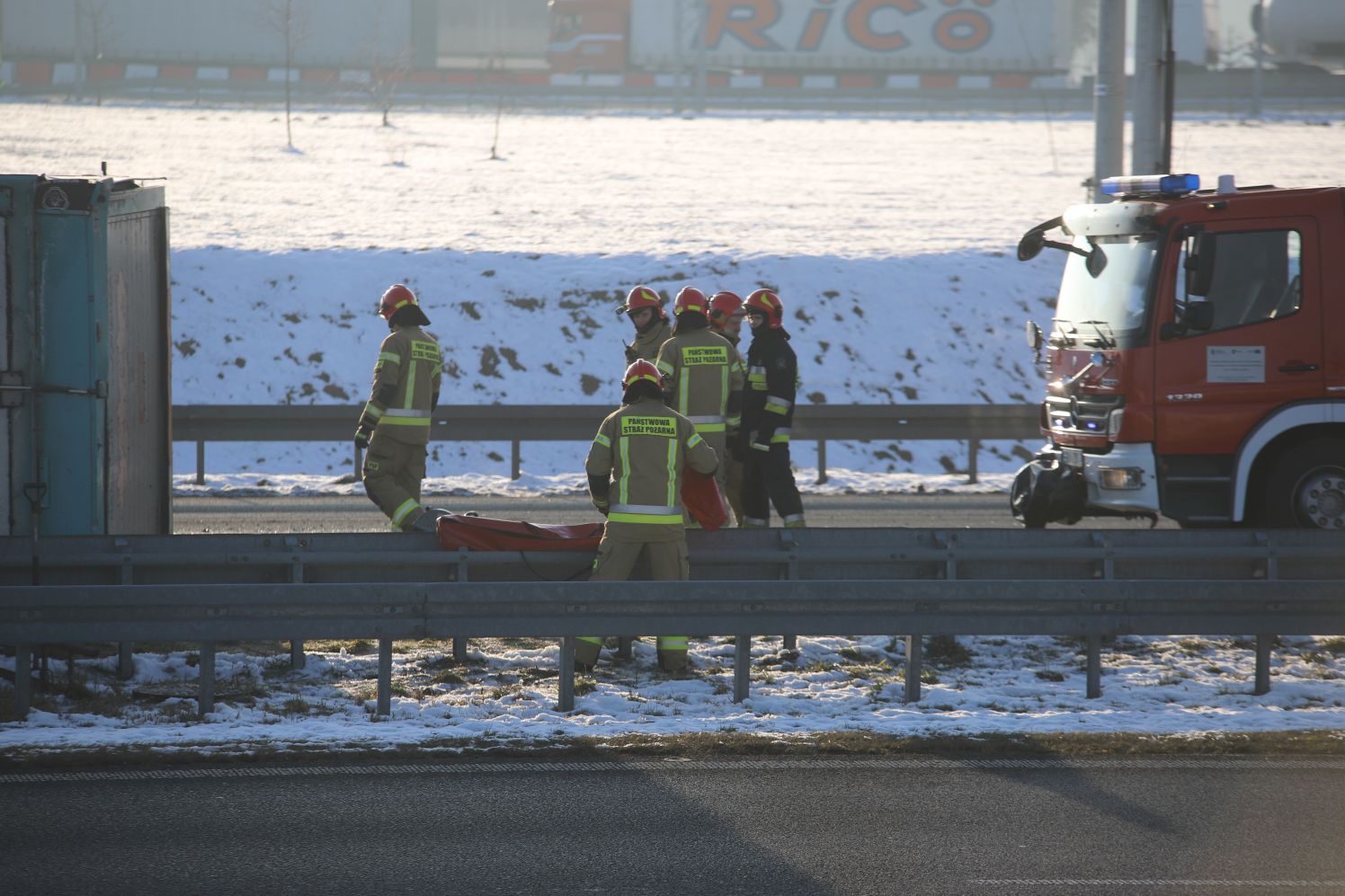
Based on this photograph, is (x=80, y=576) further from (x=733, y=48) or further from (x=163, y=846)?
(x=733, y=48)

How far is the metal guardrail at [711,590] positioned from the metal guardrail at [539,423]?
6.80 meters

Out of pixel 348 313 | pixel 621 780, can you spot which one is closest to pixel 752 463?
pixel 621 780

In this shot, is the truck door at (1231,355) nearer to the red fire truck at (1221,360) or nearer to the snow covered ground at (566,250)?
the red fire truck at (1221,360)

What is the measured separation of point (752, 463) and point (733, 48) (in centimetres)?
6419

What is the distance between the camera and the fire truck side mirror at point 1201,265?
32.0 ft

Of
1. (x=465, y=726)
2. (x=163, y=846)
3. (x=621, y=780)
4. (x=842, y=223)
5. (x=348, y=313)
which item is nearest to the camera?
(x=163, y=846)

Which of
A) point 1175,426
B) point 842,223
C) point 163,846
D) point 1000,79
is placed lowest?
point 163,846

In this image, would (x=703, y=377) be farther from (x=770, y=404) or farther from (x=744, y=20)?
(x=744, y=20)

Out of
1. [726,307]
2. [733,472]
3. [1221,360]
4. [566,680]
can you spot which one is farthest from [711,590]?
[1221,360]

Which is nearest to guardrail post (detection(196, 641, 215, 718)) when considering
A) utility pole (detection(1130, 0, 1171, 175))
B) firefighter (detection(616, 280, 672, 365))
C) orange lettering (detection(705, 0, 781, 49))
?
firefighter (detection(616, 280, 672, 365))

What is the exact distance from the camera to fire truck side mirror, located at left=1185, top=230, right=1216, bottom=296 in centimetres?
977

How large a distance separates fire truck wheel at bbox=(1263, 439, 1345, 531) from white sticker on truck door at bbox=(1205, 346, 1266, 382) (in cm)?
60

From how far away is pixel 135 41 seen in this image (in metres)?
70.9

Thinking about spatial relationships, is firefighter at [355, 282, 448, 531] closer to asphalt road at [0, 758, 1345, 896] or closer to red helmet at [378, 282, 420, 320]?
red helmet at [378, 282, 420, 320]
